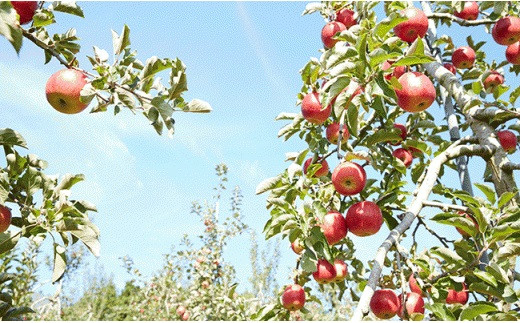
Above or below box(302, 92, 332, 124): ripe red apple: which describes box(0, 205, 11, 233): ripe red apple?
below

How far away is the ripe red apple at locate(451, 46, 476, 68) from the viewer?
11.8 ft

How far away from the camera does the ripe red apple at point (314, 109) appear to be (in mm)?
2461

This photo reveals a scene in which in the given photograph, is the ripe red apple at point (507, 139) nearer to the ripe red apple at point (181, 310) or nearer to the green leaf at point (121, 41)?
the green leaf at point (121, 41)

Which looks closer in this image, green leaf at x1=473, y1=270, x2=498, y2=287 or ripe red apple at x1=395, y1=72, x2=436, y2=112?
green leaf at x1=473, y1=270, x2=498, y2=287

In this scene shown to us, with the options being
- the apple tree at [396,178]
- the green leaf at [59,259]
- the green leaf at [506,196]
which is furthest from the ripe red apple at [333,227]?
the green leaf at [59,259]

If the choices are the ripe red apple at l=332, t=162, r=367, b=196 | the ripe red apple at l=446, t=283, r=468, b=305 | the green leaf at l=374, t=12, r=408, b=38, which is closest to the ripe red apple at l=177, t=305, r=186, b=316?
the ripe red apple at l=446, t=283, r=468, b=305

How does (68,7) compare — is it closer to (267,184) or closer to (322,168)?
(267,184)

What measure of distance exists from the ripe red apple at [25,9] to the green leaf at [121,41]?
0.97 ft

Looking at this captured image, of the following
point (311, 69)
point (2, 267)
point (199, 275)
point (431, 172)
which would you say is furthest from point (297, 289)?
point (199, 275)

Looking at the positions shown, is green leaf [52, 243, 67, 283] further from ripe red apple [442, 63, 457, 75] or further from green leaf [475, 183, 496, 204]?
ripe red apple [442, 63, 457, 75]

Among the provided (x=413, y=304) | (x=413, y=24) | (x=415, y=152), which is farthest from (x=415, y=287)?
(x=413, y=24)

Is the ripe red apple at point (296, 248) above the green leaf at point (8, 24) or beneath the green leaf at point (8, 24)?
beneath

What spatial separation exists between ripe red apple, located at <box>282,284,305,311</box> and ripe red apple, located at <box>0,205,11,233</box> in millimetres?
1608

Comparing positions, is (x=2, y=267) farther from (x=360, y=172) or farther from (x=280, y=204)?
(x=360, y=172)
